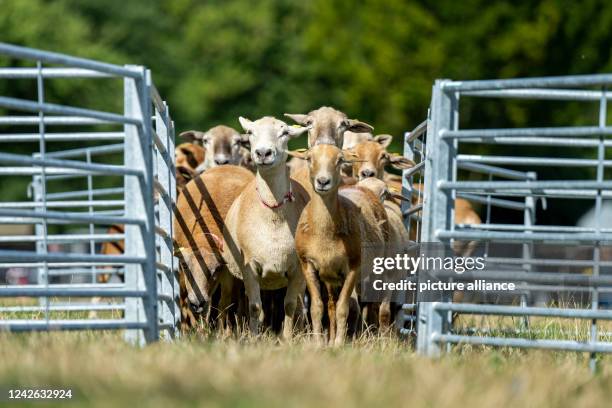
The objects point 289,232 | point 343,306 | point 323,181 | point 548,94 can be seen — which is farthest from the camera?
point 289,232

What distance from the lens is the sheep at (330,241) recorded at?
30.9 ft

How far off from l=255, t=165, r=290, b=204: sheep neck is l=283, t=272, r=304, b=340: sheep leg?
71cm

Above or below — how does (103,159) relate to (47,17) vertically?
below

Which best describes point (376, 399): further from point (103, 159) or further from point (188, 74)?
point (188, 74)

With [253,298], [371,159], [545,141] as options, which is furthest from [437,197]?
[371,159]

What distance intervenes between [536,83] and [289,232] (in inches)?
132

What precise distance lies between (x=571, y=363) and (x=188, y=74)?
32485 millimetres

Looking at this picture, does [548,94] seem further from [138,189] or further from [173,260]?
[173,260]

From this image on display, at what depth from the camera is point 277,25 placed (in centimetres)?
3859

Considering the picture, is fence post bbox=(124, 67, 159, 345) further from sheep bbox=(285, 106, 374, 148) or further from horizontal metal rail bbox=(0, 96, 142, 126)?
sheep bbox=(285, 106, 374, 148)

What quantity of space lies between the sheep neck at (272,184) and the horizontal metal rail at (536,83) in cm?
264

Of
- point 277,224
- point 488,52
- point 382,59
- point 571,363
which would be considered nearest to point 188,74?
point 382,59

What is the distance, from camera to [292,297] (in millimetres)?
10062

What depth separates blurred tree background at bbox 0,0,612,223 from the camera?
32.0m
